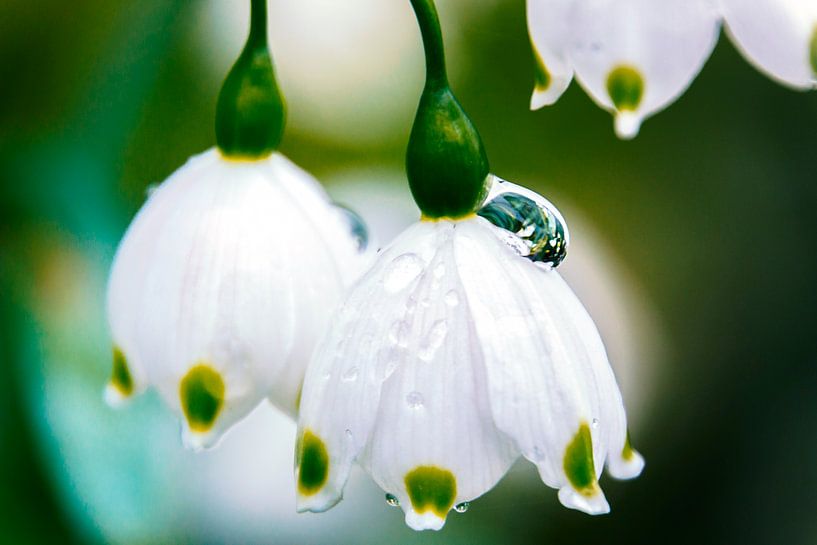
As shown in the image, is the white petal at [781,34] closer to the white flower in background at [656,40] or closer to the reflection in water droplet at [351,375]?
the white flower in background at [656,40]

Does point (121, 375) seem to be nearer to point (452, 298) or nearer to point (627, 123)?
point (452, 298)

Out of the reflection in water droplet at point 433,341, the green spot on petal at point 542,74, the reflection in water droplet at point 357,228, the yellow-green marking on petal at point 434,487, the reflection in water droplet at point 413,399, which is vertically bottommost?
the yellow-green marking on petal at point 434,487

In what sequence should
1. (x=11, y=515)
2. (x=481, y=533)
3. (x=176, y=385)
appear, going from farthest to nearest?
(x=481, y=533)
(x=11, y=515)
(x=176, y=385)

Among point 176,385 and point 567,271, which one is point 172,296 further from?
point 567,271

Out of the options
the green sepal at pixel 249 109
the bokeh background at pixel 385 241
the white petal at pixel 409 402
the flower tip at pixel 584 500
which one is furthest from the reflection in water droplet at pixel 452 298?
the bokeh background at pixel 385 241

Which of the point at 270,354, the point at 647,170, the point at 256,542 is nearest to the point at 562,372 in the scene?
the point at 270,354

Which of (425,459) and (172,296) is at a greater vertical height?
(172,296)
